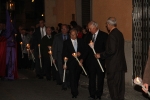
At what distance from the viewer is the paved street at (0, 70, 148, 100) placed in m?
10.7

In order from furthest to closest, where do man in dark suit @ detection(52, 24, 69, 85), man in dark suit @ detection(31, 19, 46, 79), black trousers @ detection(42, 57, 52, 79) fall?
man in dark suit @ detection(31, 19, 46, 79), black trousers @ detection(42, 57, 52, 79), man in dark suit @ detection(52, 24, 69, 85)

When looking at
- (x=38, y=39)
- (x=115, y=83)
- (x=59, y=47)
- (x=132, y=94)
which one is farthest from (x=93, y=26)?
(x=38, y=39)

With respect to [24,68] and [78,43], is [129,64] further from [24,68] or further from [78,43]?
[24,68]

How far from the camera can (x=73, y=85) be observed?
1062 cm

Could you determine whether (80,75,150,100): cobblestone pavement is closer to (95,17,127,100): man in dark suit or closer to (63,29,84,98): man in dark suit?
(63,29,84,98): man in dark suit

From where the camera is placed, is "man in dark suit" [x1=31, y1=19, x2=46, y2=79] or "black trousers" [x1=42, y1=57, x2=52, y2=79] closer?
"black trousers" [x1=42, y1=57, x2=52, y2=79]

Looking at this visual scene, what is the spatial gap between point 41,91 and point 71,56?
5.48 ft

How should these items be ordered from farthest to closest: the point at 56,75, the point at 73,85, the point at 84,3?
1. the point at 84,3
2. the point at 56,75
3. the point at 73,85

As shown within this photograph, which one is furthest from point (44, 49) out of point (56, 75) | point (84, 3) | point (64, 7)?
point (64, 7)

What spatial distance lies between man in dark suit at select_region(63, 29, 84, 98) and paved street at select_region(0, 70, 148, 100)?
371 mm

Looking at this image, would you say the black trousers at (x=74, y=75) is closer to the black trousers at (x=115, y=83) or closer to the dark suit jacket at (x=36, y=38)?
the black trousers at (x=115, y=83)

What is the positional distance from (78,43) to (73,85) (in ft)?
3.61

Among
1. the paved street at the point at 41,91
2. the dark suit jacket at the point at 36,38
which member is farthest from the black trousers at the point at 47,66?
the dark suit jacket at the point at 36,38

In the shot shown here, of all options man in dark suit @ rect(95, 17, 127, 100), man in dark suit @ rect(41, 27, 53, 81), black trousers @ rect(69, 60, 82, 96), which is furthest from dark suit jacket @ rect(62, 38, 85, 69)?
man in dark suit @ rect(41, 27, 53, 81)
